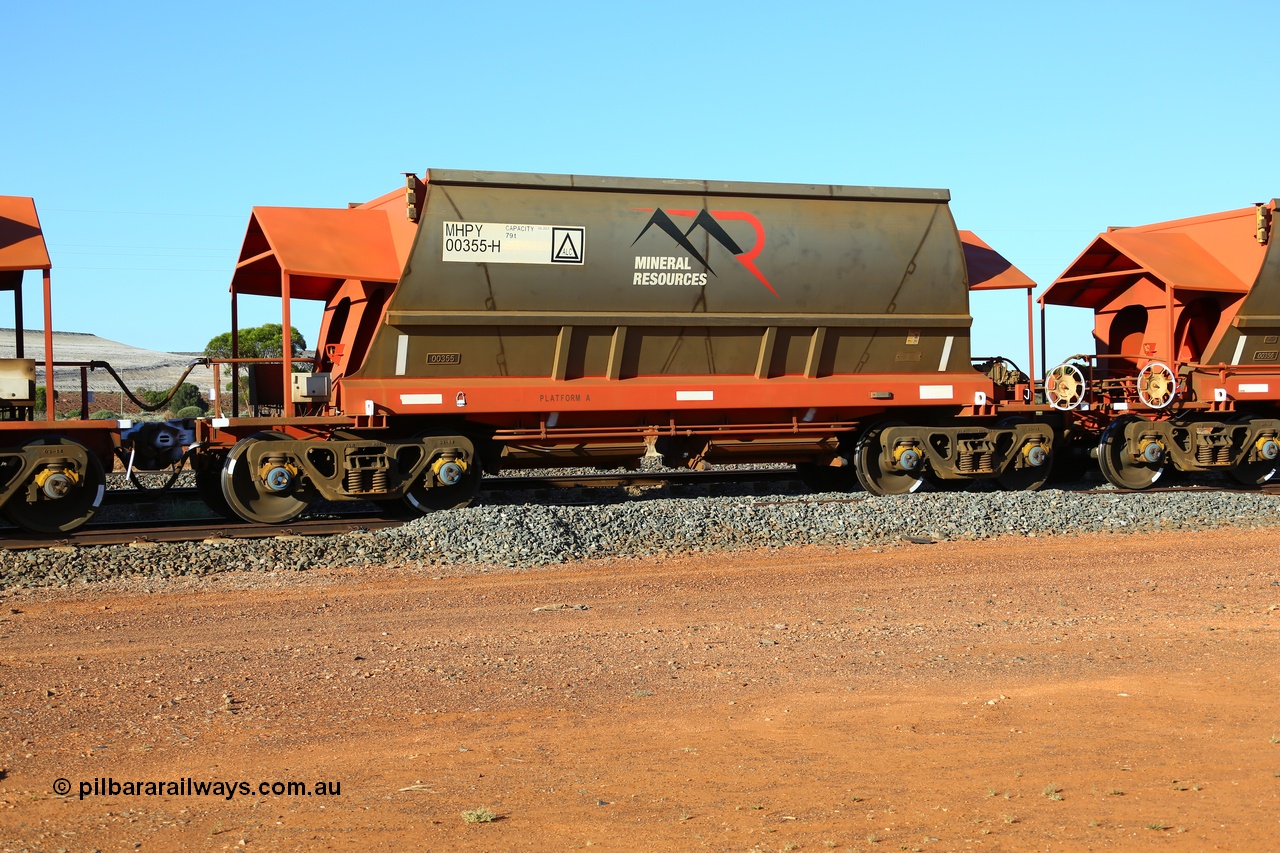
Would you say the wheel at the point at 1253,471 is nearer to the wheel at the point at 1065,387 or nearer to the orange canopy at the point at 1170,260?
the orange canopy at the point at 1170,260

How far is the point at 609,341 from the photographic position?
13523 millimetres

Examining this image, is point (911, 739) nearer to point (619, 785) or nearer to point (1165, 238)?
point (619, 785)

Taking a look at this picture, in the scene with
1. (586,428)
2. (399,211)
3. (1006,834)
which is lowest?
(1006,834)

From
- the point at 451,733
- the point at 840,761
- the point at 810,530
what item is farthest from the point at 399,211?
the point at 840,761

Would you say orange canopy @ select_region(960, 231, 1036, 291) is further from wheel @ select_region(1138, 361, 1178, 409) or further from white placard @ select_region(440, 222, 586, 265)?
white placard @ select_region(440, 222, 586, 265)

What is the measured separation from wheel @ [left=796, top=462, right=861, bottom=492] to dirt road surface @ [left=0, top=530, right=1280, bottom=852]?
6.41 metres

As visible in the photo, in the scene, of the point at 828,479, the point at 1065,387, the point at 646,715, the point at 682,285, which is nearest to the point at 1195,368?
the point at 1065,387

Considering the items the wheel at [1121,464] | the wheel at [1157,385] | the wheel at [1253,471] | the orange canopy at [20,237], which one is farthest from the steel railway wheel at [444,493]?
the wheel at [1253,471]

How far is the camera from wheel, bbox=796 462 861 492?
16.1 m

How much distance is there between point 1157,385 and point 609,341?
752 centimetres

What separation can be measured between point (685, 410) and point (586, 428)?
1.19m

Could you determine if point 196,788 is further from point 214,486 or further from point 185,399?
point 185,399

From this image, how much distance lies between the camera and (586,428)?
13812 mm

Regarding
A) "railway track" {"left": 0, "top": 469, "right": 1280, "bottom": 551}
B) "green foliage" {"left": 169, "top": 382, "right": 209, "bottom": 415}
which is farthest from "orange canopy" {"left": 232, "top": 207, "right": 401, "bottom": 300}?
"green foliage" {"left": 169, "top": 382, "right": 209, "bottom": 415}
